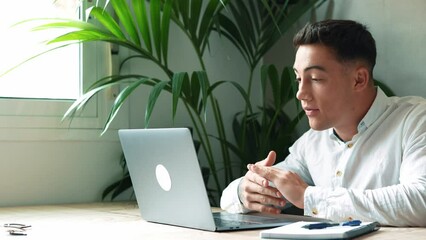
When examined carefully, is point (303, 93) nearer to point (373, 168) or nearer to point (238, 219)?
point (373, 168)

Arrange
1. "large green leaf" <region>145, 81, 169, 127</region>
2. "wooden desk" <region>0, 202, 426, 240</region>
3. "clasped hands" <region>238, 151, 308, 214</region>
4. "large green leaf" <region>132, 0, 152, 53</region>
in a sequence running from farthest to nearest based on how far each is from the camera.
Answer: "large green leaf" <region>132, 0, 152, 53</region>, "large green leaf" <region>145, 81, 169, 127</region>, "clasped hands" <region>238, 151, 308, 214</region>, "wooden desk" <region>0, 202, 426, 240</region>

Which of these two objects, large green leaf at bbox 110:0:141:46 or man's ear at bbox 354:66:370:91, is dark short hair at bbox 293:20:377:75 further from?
large green leaf at bbox 110:0:141:46

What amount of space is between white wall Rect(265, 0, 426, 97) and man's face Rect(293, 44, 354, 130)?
55 cm

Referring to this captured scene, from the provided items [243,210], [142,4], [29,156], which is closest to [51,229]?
[243,210]

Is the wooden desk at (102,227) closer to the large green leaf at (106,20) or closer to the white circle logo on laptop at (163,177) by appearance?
the white circle logo on laptop at (163,177)

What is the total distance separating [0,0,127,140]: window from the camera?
2.57 metres

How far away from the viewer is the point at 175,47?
2953 mm

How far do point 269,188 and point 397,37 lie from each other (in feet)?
2.88

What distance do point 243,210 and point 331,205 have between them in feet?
1.28

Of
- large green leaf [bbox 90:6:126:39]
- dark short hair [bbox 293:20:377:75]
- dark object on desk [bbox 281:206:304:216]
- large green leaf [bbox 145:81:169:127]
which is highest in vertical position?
large green leaf [bbox 90:6:126:39]

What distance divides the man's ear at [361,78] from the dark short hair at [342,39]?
30mm

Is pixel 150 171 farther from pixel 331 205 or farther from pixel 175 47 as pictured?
pixel 175 47

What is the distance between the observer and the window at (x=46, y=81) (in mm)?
2568

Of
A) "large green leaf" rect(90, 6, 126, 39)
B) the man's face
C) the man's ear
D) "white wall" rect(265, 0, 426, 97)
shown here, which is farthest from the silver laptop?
"white wall" rect(265, 0, 426, 97)
